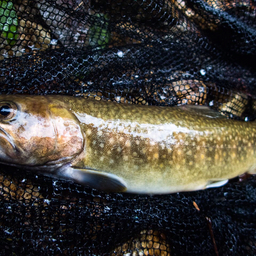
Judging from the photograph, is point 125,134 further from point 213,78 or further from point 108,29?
point 213,78

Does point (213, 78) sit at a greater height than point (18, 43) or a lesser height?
greater

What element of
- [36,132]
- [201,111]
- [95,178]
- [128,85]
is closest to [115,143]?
[95,178]

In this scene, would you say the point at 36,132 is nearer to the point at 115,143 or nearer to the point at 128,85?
the point at 115,143

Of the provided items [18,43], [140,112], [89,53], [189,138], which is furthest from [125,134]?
[18,43]

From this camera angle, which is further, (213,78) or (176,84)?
(213,78)

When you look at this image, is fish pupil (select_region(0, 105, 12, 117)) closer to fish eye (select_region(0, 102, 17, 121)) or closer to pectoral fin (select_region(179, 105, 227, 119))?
fish eye (select_region(0, 102, 17, 121))

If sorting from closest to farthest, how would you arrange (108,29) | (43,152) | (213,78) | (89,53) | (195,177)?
1. (43,152)
2. (195,177)
3. (89,53)
4. (108,29)
5. (213,78)

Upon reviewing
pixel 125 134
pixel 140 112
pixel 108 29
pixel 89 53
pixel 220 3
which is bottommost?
pixel 125 134

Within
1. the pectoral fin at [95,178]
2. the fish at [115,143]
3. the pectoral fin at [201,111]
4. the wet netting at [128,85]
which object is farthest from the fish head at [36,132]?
the pectoral fin at [201,111]
